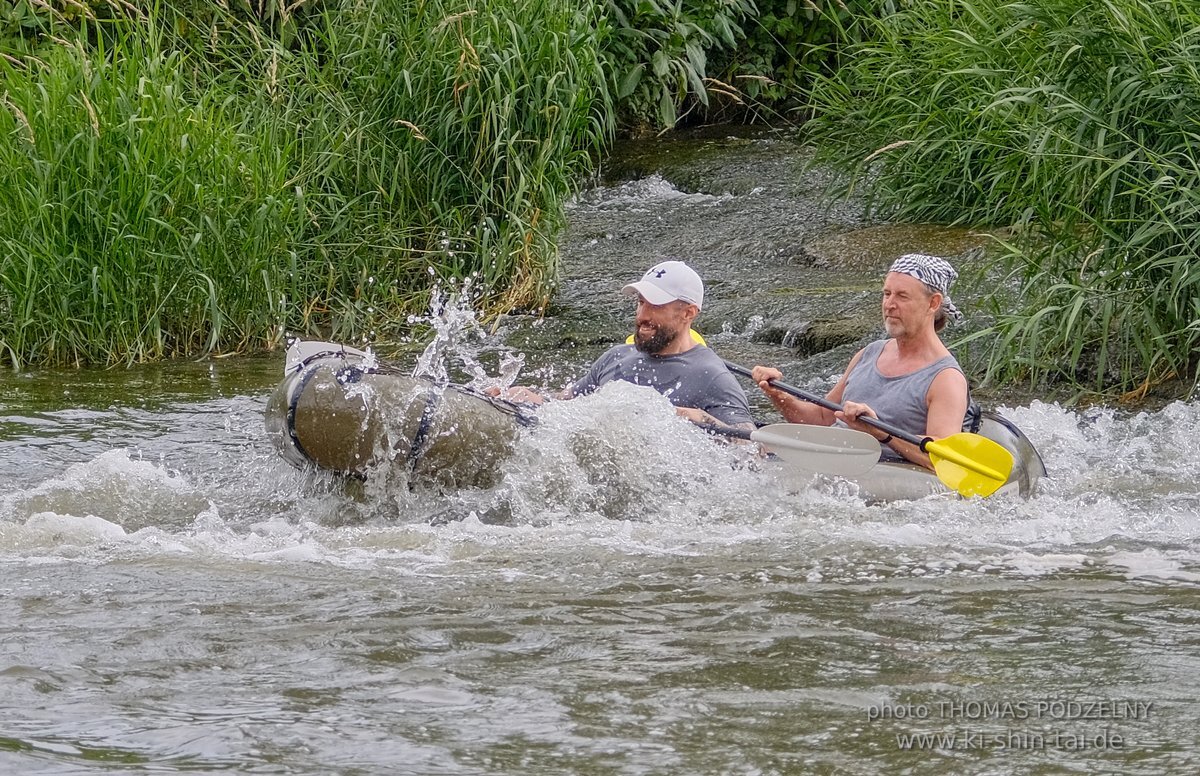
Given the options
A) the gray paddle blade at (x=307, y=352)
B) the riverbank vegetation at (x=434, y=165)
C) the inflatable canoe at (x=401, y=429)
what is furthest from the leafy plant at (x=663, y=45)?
the inflatable canoe at (x=401, y=429)

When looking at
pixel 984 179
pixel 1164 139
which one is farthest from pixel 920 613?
pixel 984 179

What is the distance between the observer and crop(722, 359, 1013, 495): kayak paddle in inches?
209

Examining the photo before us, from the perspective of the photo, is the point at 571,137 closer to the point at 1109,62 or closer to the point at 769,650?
the point at 1109,62

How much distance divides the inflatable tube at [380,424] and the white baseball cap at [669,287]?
766mm

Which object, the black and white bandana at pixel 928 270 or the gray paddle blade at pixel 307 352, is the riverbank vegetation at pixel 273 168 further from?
the black and white bandana at pixel 928 270

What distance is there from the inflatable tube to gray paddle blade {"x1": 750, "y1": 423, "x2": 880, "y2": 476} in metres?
0.92

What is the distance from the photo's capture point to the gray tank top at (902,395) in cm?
557

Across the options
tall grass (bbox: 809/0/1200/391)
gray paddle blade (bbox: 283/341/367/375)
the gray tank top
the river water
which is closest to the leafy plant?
tall grass (bbox: 809/0/1200/391)

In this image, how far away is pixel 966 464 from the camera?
5.29 metres

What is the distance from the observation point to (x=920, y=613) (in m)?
4.18

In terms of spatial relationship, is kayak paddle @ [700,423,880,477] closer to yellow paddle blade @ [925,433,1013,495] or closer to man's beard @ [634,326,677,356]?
yellow paddle blade @ [925,433,1013,495]

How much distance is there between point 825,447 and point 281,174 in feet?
13.3

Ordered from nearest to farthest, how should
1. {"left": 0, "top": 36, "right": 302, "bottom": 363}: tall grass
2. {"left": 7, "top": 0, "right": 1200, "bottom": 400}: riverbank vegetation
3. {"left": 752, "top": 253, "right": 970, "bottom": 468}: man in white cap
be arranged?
{"left": 752, "top": 253, "right": 970, "bottom": 468}: man in white cap, {"left": 7, "top": 0, "right": 1200, "bottom": 400}: riverbank vegetation, {"left": 0, "top": 36, "right": 302, "bottom": 363}: tall grass

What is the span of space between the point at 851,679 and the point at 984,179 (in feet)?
20.2
